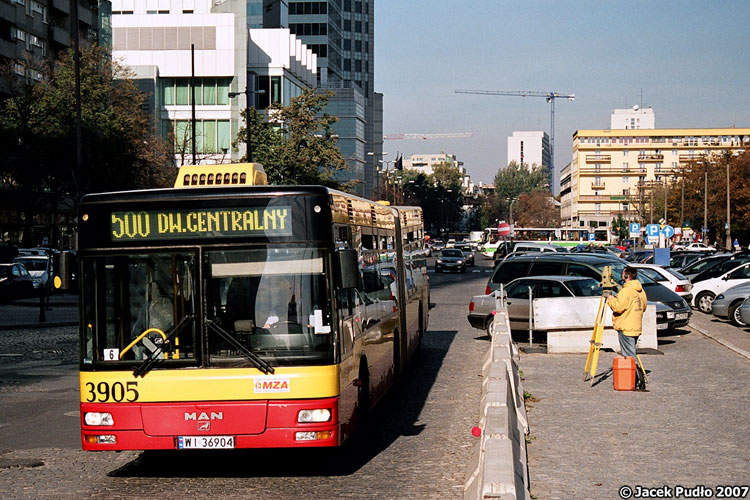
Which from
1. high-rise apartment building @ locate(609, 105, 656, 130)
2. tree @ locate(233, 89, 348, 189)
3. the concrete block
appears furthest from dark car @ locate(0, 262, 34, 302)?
high-rise apartment building @ locate(609, 105, 656, 130)

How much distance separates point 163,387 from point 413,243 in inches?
450

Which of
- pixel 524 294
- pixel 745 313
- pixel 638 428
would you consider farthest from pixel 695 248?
pixel 638 428

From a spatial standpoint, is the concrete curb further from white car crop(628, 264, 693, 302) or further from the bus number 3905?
white car crop(628, 264, 693, 302)

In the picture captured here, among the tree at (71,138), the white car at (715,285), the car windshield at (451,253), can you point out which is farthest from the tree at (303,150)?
the car windshield at (451,253)

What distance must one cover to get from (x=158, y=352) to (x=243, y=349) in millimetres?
763

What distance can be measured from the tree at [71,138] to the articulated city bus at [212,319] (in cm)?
4422

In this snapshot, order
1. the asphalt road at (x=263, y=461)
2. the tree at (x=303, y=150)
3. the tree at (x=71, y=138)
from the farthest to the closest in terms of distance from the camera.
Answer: the tree at (x=71, y=138), the tree at (x=303, y=150), the asphalt road at (x=263, y=461)

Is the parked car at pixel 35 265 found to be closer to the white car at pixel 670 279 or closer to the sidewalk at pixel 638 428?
the white car at pixel 670 279

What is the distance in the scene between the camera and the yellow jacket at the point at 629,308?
1430 centimetres

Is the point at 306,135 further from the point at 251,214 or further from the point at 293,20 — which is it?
the point at 293,20

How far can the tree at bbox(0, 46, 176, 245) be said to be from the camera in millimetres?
53062

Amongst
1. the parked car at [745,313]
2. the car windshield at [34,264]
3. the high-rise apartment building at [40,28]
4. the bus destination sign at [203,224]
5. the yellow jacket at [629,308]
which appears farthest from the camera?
the high-rise apartment building at [40,28]

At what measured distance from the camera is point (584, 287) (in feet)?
70.5

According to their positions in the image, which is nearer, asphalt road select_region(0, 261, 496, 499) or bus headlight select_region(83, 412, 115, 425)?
asphalt road select_region(0, 261, 496, 499)
